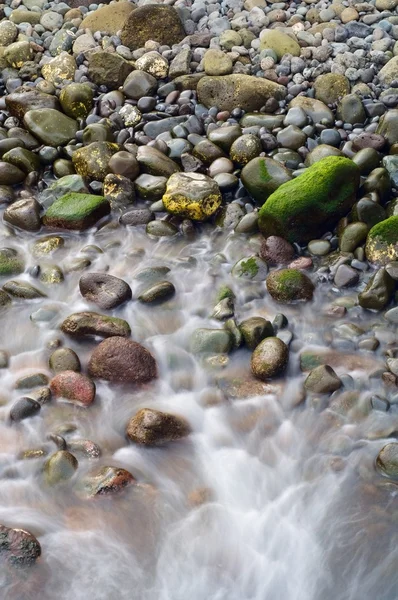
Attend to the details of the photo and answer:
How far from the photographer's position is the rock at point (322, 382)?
4.61 meters

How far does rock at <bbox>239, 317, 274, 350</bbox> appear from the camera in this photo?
495cm

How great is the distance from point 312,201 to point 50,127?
135 inches

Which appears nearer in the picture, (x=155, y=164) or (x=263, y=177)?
(x=263, y=177)

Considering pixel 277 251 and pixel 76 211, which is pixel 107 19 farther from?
pixel 277 251

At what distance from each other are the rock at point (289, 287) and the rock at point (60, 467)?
7.46 ft

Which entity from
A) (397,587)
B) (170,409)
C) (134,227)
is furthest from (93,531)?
(134,227)

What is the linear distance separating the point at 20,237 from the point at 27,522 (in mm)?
3336

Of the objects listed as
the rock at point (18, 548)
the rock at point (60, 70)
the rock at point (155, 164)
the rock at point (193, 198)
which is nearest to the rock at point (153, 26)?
Result: the rock at point (60, 70)

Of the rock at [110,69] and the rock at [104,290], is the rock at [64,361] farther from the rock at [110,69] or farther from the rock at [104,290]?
the rock at [110,69]

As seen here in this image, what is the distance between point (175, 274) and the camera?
234 inches

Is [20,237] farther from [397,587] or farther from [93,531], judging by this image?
[397,587]

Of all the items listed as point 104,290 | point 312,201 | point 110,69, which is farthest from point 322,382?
point 110,69

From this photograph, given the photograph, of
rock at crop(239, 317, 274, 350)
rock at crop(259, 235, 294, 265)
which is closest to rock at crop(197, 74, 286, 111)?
rock at crop(259, 235, 294, 265)

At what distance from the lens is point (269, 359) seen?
473 cm
